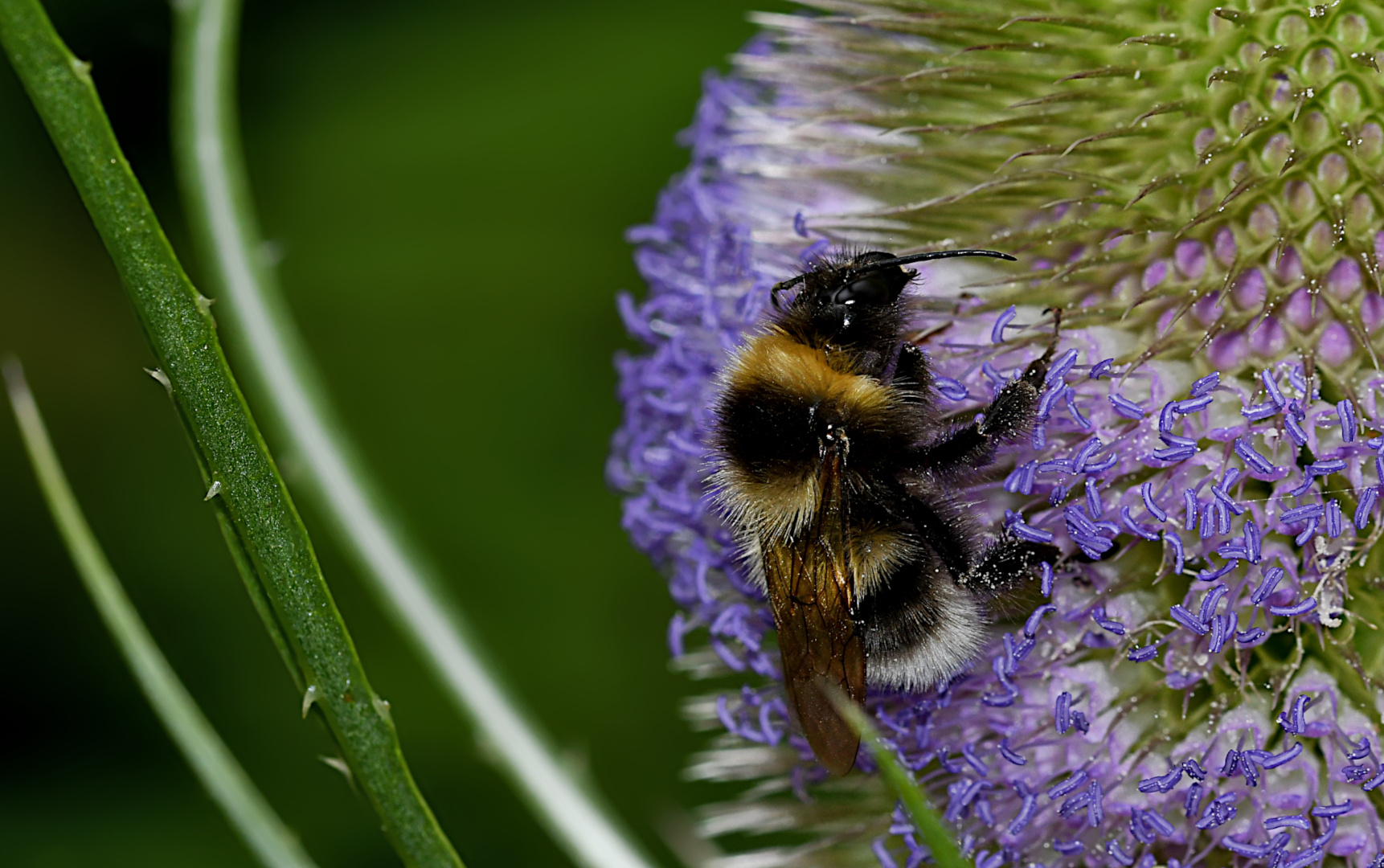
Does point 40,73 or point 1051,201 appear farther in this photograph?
point 1051,201

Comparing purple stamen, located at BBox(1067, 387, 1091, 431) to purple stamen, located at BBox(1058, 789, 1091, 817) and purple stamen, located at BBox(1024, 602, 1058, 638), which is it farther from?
purple stamen, located at BBox(1058, 789, 1091, 817)

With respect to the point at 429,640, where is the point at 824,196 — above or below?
above

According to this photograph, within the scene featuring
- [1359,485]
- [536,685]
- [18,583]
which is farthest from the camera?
[536,685]

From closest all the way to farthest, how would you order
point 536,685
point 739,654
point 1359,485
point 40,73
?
1. point 40,73
2. point 1359,485
3. point 739,654
4. point 536,685

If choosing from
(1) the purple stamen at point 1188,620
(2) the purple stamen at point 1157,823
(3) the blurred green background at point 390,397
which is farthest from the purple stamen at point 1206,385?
(3) the blurred green background at point 390,397

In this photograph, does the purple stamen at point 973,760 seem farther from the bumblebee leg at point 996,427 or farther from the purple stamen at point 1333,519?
the purple stamen at point 1333,519

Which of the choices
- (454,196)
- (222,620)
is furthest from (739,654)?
(454,196)

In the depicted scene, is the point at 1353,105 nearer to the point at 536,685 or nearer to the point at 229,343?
the point at 229,343
